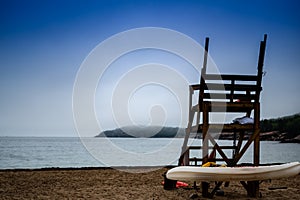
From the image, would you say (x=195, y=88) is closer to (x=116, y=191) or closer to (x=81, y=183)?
(x=116, y=191)

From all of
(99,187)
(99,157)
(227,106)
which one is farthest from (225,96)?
(99,157)

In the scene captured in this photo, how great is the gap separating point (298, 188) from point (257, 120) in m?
3.14

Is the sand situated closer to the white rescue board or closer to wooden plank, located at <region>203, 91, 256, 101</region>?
the white rescue board

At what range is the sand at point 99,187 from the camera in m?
10.0

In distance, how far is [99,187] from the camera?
11414mm

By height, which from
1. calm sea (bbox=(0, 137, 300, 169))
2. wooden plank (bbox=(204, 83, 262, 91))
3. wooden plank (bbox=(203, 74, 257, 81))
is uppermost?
wooden plank (bbox=(203, 74, 257, 81))

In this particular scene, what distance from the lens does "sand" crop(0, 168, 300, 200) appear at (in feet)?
32.8

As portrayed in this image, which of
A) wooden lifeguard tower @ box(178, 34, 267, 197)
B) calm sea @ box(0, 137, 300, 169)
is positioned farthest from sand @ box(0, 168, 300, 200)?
calm sea @ box(0, 137, 300, 169)

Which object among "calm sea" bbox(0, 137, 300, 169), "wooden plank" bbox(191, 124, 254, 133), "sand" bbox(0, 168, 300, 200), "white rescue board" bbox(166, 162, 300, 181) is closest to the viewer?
"white rescue board" bbox(166, 162, 300, 181)

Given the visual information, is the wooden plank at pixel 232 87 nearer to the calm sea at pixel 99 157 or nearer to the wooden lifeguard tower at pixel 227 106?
the wooden lifeguard tower at pixel 227 106

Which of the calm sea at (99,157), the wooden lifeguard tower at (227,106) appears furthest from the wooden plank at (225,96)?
the calm sea at (99,157)

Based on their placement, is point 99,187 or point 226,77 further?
point 99,187

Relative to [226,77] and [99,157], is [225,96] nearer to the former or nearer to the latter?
[226,77]

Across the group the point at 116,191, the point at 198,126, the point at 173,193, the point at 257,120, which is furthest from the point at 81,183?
the point at 257,120
